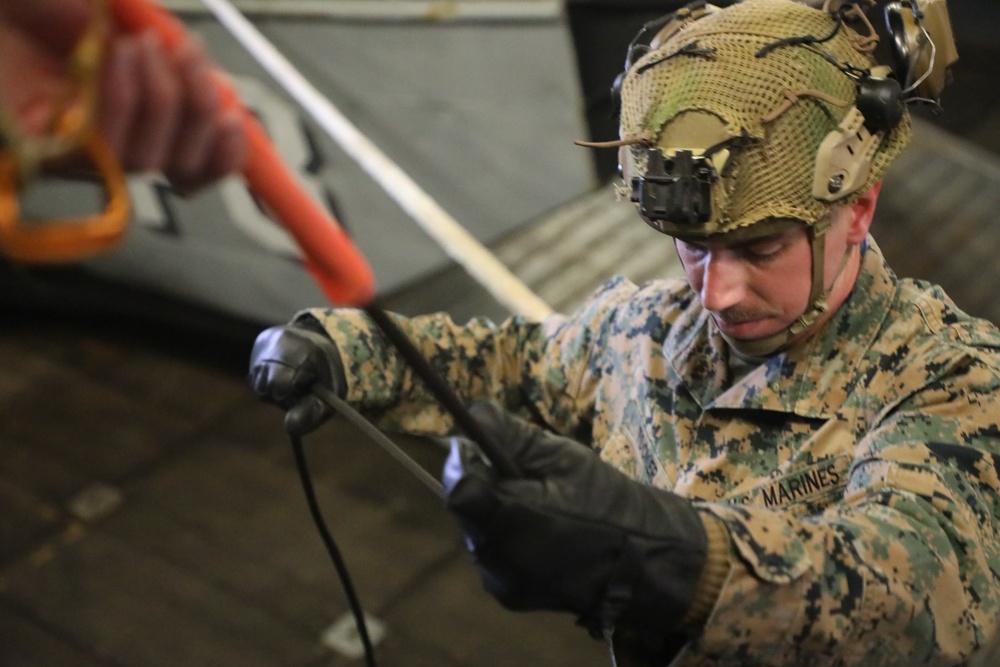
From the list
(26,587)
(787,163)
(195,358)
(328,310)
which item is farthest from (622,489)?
(195,358)

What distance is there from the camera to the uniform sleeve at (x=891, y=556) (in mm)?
928

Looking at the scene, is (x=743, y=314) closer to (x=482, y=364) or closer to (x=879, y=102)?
(x=879, y=102)

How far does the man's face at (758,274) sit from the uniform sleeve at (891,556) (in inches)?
6.7

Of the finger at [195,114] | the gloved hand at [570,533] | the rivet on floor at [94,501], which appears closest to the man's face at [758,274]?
the gloved hand at [570,533]

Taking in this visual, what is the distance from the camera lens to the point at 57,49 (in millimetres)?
696

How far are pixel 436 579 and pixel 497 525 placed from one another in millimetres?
2037

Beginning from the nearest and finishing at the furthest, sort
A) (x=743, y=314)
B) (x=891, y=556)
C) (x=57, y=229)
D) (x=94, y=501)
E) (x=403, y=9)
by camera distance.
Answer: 1. (x=57, y=229)
2. (x=891, y=556)
3. (x=743, y=314)
4. (x=403, y=9)
5. (x=94, y=501)

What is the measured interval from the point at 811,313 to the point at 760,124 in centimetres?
A: 24

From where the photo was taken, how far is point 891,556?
0.97m

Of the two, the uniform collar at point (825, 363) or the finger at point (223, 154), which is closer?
the finger at point (223, 154)

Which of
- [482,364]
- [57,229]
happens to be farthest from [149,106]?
[482,364]

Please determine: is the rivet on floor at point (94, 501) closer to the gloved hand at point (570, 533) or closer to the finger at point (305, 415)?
the finger at point (305, 415)

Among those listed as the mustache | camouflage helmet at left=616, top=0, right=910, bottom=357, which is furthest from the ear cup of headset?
the mustache

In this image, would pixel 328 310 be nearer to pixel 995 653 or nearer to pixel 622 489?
pixel 622 489
